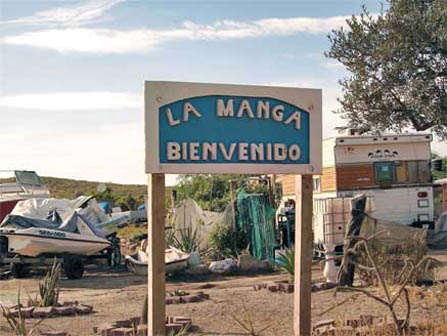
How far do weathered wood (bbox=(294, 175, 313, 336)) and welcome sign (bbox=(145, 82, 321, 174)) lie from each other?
0.30m

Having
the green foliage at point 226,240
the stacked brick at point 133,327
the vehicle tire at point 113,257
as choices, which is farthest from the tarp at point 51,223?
the stacked brick at point 133,327

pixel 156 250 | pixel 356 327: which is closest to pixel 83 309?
pixel 156 250

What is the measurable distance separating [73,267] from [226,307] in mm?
6811

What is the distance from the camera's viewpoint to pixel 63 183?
59.6 m

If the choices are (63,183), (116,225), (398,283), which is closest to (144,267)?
(116,225)

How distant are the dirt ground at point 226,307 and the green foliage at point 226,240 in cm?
348

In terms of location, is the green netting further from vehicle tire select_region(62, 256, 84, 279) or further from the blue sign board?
the blue sign board

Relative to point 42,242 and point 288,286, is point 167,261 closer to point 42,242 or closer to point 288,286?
point 42,242

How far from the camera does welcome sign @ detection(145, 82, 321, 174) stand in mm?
7504

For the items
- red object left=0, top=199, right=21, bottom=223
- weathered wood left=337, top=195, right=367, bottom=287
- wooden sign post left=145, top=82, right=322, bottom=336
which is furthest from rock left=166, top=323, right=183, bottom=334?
red object left=0, top=199, right=21, bottom=223

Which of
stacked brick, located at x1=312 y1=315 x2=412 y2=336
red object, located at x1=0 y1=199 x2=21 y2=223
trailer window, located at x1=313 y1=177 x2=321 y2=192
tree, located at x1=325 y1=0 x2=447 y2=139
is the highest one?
tree, located at x1=325 y1=0 x2=447 y2=139

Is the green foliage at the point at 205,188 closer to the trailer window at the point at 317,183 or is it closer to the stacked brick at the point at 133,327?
the trailer window at the point at 317,183

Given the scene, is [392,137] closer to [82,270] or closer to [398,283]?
[82,270]

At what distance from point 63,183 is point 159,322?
5331cm
